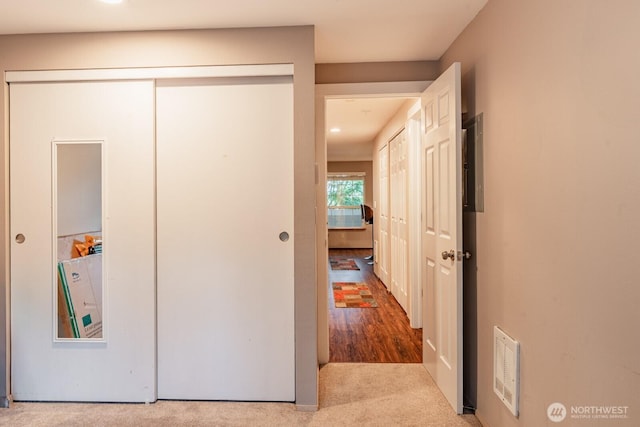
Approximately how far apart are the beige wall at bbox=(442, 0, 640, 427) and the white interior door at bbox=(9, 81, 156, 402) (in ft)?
6.75

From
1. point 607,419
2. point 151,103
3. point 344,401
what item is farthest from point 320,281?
point 607,419

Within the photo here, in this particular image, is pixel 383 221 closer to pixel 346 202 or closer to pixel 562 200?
pixel 346 202

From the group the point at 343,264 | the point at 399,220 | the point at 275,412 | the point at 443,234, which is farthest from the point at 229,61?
the point at 343,264

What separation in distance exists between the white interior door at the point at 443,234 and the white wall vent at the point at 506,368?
0.27m

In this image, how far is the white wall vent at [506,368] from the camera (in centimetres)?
169

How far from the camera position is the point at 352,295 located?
16.8 feet

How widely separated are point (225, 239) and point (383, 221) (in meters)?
3.93

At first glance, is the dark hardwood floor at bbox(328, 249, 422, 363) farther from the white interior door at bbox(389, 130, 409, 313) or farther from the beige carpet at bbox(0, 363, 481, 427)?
the beige carpet at bbox(0, 363, 481, 427)

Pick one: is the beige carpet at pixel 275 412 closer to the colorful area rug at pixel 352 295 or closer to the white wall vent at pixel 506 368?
the white wall vent at pixel 506 368

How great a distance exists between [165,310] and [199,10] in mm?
1825

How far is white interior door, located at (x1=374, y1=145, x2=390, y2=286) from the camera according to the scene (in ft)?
18.0

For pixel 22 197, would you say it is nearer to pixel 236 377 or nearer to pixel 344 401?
pixel 236 377

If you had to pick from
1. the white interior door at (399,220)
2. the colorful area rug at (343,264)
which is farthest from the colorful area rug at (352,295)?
the colorful area rug at (343,264)

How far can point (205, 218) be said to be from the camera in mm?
2330
